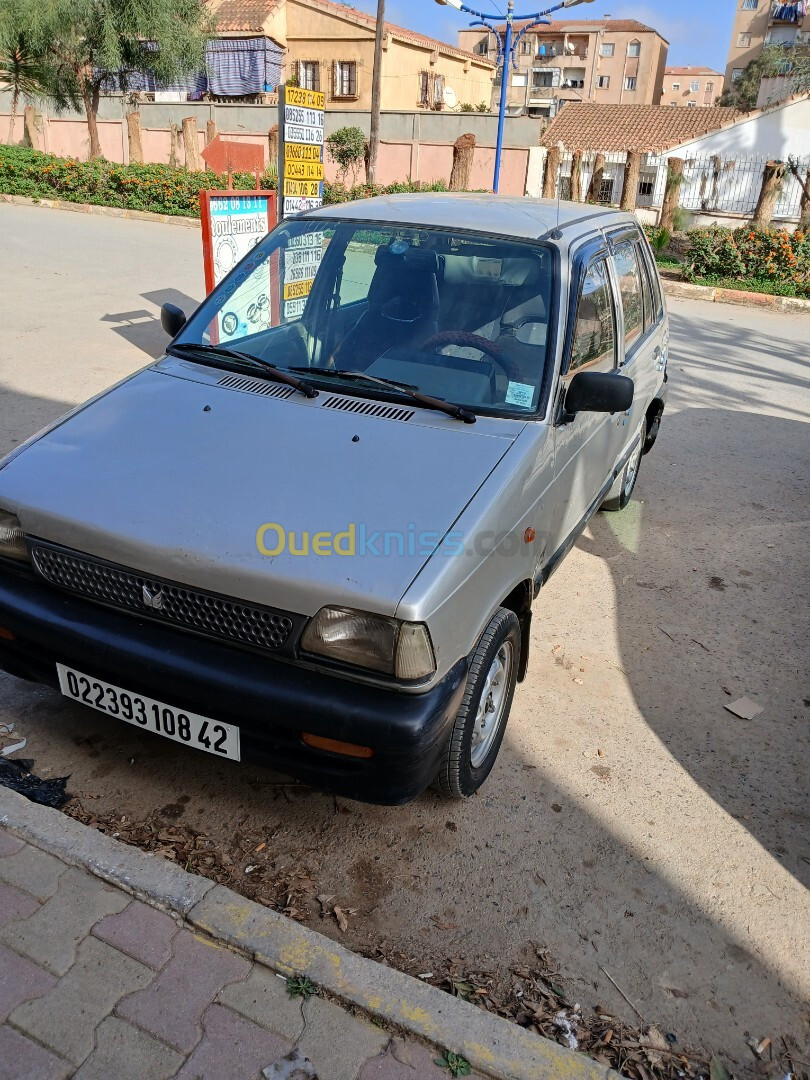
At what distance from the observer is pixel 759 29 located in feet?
234

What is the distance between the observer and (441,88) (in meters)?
43.6

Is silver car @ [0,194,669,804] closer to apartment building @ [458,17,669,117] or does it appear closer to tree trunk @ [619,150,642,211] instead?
tree trunk @ [619,150,642,211]

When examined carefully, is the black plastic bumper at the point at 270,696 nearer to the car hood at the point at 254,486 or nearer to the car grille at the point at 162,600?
the car grille at the point at 162,600

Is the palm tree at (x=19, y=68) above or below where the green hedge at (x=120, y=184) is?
above

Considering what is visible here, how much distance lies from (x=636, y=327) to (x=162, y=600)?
3.35 m

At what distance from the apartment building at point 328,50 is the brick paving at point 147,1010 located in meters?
41.3

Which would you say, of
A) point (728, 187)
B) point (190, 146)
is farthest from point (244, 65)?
point (728, 187)

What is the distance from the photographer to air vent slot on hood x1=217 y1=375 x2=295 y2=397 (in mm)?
3150

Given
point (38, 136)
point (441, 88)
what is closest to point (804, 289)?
point (38, 136)

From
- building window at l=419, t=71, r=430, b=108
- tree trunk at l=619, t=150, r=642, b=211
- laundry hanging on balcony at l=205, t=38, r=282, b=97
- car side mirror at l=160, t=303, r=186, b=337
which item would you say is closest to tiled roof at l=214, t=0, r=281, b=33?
laundry hanging on balcony at l=205, t=38, r=282, b=97

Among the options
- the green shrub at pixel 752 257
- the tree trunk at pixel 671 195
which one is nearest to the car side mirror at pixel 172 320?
the green shrub at pixel 752 257

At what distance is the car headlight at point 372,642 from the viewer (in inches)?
89.2

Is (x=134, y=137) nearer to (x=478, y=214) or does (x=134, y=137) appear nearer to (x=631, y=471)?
(x=631, y=471)

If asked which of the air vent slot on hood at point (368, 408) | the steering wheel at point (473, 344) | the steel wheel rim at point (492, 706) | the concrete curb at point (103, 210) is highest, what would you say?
the steering wheel at point (473, 344)
